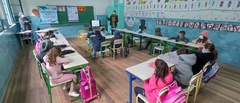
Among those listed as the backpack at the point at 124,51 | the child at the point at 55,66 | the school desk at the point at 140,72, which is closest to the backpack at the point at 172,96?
the school desk at the point at 140,72

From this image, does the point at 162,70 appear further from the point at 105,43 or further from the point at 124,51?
the point at 124,51

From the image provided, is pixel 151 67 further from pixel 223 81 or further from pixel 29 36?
pixel 29 36

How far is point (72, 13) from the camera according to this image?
24.6ft

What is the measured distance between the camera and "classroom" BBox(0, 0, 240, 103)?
178cm

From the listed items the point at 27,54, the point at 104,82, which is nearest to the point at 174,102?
the point at 104,82

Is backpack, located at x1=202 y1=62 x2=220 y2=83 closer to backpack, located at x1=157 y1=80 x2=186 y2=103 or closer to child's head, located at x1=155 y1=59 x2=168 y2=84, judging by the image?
backpack, located at x1=157 y1=80 x2=186 y2=103

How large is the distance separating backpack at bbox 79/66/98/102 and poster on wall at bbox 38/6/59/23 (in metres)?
6.19

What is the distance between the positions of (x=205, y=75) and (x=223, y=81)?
114 cm

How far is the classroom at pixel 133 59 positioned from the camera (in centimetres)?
178

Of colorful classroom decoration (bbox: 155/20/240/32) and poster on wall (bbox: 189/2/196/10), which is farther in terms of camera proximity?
poster on wall (bbox: 189/2/196/10)

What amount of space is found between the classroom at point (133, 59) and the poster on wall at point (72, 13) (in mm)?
328

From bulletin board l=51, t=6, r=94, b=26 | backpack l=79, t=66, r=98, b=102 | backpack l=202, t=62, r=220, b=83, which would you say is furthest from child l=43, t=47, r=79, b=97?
bulletin board l=51, t=6, r=94, b=26

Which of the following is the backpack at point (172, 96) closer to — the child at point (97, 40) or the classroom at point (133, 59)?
the classroom at point (133, 59)

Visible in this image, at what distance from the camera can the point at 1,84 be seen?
2.33 m
